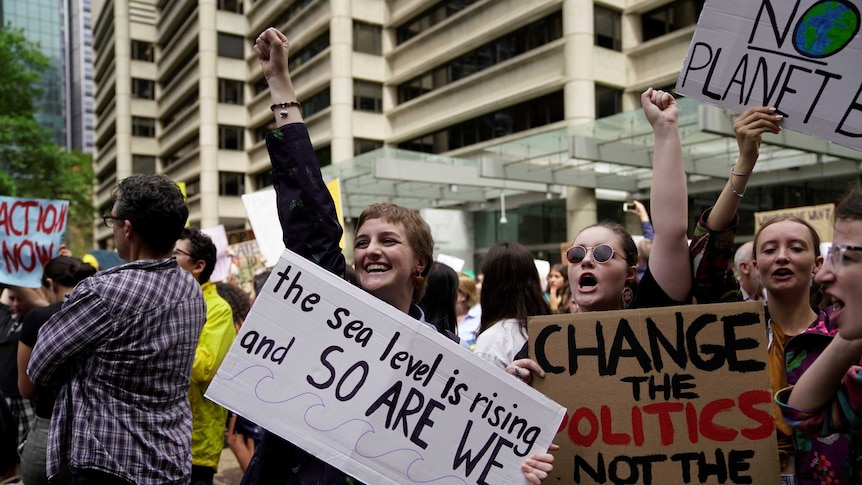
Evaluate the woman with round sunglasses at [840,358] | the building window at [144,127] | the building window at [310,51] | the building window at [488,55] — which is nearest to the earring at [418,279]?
the woman with round sunglasses at [840,358]

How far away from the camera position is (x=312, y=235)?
80.2 inches

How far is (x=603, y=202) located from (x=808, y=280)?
684 inches

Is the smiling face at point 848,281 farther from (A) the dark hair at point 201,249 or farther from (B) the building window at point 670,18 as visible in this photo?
(B) the building window at point 670,18

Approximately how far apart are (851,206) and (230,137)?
38971 millimetres

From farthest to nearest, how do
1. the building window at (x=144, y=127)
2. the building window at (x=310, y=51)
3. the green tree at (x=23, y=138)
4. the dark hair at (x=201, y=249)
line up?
the building window at (x=144, y=127) → the building window at (x=310, y=51) → the green tree at (x=23, y=138) → the dark hair at (x=201, y=249)

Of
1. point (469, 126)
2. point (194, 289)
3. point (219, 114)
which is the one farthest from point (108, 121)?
point (194, 289)

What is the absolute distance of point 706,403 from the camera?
197 centimetres

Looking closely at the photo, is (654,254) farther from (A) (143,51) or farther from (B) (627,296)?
(A) (143,51)

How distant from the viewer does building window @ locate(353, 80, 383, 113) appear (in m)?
29.0

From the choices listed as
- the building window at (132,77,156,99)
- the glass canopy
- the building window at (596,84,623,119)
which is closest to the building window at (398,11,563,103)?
the building window at (596,84,623,119)

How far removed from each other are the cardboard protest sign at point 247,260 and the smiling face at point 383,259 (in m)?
7.86

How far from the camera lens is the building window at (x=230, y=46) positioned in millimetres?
37875

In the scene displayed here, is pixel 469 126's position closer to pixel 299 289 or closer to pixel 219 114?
pixel 219 114

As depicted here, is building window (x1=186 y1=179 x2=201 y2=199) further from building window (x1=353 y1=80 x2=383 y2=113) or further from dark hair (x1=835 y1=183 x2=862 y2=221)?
dark hair (x1=835 y1=183 x2=862 y2=221)
